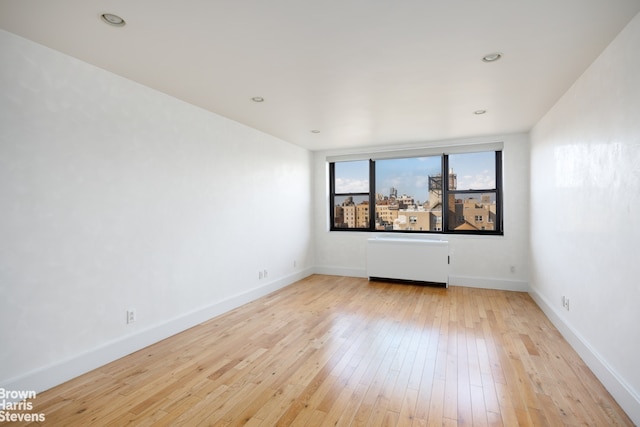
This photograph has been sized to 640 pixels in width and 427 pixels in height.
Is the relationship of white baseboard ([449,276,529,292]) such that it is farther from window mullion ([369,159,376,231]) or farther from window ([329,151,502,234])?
window mullion ([369,159,376,231])

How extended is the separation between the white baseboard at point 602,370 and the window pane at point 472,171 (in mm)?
2453

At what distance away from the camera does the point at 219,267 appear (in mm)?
3977

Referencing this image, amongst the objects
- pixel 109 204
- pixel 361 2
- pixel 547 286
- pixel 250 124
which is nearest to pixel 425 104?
pixel 361 2

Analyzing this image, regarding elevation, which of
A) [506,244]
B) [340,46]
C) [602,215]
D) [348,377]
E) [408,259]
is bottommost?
[348,377]

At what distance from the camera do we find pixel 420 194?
5.93 metres

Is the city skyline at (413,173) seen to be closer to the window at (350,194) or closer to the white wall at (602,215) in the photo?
the window at (350,194)

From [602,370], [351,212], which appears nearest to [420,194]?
[351,212]

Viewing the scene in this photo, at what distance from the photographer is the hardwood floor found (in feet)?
6.65

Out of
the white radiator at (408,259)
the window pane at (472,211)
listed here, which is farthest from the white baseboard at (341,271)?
the window pane at (472,211)

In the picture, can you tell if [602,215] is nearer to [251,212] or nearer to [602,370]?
[602,370]

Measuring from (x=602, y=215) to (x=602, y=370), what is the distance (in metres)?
1.18

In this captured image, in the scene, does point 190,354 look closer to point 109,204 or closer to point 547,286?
point 109,204

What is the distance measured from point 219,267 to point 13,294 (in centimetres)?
201

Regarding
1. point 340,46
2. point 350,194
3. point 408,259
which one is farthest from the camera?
point 350,194
